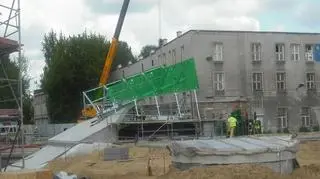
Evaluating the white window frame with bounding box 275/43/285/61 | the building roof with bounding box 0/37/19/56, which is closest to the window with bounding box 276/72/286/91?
the white window frame with bounding box 275/43/285/61

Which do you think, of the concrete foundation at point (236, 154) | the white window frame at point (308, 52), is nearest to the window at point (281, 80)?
the white window frame at point (308, 52)

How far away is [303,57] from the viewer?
53.6 metres

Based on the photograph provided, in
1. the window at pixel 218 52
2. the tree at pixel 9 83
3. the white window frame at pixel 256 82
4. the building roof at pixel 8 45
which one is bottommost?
the tree at pixel 9 83

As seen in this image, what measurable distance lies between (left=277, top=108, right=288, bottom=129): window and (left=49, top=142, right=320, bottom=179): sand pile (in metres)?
21.8

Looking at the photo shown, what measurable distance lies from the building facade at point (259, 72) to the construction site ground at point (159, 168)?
19.6 metres

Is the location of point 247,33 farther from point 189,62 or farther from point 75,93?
point 75,93

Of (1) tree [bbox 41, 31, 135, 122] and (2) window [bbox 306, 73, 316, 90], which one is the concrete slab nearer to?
(2) window [bbox 306, 73, 316, 90]

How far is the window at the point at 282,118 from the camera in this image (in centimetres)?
5166

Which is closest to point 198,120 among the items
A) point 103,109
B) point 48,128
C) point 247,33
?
point 103,109

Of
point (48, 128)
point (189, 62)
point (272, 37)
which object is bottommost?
point (48, 128)

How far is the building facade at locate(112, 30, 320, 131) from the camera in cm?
4953

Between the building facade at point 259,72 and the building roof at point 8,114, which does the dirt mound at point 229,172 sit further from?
the building facade at point 259,72

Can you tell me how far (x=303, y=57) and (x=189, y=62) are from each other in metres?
22.4

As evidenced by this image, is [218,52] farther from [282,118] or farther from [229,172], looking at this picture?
[229,172]
